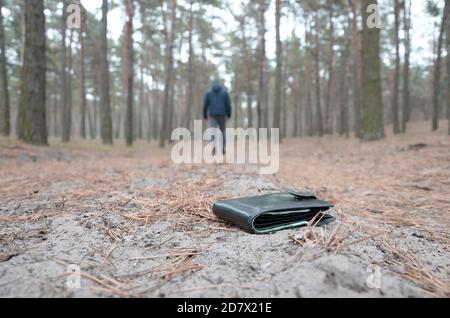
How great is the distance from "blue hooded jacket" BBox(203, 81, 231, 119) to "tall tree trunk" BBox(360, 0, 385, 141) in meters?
4.24

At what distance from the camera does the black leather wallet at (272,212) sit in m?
1.67

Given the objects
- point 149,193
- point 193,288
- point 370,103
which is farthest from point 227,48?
point 193,288

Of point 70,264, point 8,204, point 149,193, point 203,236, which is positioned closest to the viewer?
point 70,264

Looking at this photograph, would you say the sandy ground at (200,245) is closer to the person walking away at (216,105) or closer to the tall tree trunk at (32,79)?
the person walking away at (216,105)

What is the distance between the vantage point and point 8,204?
239 cm

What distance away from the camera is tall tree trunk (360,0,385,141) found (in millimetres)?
8039

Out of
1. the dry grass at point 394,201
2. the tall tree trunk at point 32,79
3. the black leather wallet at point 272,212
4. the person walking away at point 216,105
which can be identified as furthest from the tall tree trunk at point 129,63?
the black leather wallet at point 272,212

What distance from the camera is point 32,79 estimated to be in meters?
7.04

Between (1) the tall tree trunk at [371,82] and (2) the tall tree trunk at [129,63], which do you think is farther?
(2) the tall tree trunk at [129,63]

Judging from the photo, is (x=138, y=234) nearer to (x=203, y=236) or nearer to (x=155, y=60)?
(x=203, y=236)

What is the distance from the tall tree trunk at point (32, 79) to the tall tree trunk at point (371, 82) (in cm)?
810

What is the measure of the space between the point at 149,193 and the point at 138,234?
98 cm

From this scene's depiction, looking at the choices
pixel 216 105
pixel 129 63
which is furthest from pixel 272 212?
pixel 129 63

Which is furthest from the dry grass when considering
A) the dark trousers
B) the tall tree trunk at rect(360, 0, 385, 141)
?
the tall tree trunk at rect(360, 0, 385, 141)
